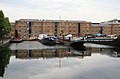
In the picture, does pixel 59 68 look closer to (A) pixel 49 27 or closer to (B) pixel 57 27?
(A) pixel 49 27

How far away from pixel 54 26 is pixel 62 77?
129386mm

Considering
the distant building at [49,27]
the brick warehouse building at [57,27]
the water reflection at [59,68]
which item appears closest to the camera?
the water reflection at [59,68]

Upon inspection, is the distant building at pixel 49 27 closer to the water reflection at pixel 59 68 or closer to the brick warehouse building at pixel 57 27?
the brick warehouse building at pixel 57 27

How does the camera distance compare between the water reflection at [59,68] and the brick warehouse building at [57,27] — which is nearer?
the water reflection at [59,68]

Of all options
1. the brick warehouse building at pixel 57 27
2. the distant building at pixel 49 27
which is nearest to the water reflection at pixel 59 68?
the brick warehouse building at pixel 57 27

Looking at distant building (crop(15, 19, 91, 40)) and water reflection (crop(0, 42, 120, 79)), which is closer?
water reflection (crop(0, 42, 120, 79))

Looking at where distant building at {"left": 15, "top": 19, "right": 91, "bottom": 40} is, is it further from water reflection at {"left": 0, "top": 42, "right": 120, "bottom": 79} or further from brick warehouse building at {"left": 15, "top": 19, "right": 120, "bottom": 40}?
water reflection at {"left": 0, "top": 42, "right": 120, "bottom": 79}

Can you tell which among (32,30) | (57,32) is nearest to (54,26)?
(57,32)

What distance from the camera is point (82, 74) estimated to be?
1875 centimetres

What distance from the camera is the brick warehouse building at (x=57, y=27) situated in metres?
143

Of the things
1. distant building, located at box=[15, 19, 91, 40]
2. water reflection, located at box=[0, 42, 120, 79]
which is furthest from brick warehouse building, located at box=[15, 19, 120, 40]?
water reflection, located at box=[0, 42, 120, 79]

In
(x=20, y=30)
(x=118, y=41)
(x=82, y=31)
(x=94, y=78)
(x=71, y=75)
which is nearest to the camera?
(x=94, y=78)

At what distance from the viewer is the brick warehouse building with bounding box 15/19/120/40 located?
14288cm

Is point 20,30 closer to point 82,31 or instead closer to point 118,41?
point 82,31
